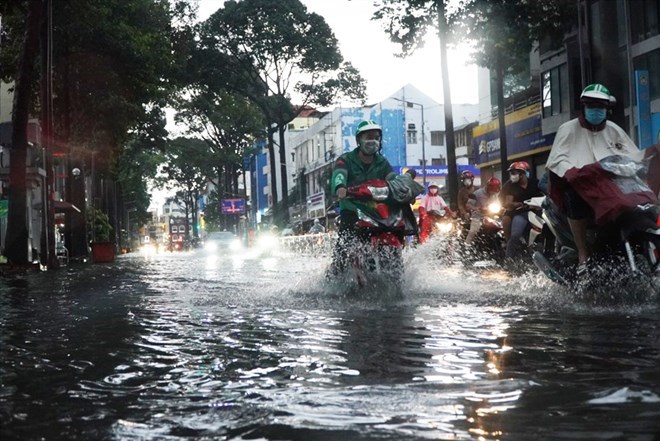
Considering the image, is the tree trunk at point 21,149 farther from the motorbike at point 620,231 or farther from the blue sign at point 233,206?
the blue sign at point 233,206

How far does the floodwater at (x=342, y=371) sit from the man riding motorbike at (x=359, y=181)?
1.98 ft

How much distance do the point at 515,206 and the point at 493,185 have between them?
2.09 m

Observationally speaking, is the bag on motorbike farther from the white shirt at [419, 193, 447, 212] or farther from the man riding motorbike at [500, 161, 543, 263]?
the white shirt at [419, 193, 447, 212]

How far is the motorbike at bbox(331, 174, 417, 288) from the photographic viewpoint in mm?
8719

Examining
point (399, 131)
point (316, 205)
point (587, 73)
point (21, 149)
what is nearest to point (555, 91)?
point (587, 73)

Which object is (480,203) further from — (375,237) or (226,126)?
(226,126)

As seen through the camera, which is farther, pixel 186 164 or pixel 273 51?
pixel 186 164

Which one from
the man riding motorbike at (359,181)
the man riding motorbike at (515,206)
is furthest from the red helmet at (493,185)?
the man riding motorbike at (359,181)

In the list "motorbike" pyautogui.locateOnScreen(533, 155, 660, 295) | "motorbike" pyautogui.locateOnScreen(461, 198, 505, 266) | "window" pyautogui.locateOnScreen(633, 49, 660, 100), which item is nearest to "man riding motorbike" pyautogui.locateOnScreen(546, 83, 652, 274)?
"motorbike" pyautogui.locateOnScreen(533, 155, 660, 295)

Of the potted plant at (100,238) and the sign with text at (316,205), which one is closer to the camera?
the potted plant at (100,238)

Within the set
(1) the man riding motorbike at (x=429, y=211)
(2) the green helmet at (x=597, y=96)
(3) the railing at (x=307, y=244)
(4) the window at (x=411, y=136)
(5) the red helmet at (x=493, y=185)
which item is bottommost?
(3) the railing at (x=307, y=244)

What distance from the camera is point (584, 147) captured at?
7672 millimetres

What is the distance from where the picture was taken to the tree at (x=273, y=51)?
2146 inches

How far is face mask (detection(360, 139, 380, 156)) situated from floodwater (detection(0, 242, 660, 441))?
1486 mm
